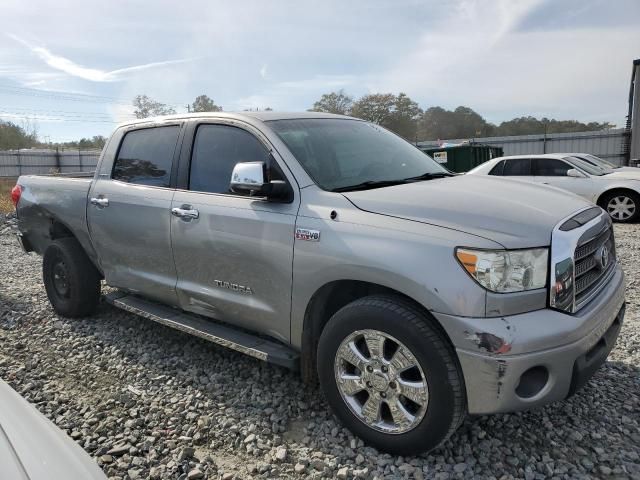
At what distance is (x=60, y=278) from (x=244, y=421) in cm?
283

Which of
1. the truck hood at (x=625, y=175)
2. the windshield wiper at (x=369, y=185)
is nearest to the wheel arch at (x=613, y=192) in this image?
the truck hood at (x=625, y=175)

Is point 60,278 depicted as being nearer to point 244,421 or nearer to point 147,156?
point 147,156

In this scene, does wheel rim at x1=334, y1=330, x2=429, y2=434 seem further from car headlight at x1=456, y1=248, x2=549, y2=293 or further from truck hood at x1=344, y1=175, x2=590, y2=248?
truck hood at x1=344, y1=175, x2=590, y2=248

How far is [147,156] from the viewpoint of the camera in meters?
4.05

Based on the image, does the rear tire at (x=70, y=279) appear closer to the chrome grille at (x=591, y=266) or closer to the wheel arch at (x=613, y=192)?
the chrome grille at (x=591, y=266)

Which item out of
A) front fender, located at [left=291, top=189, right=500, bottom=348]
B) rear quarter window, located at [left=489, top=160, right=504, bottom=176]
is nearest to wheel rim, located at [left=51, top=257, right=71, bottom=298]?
front fender, located at [left=291, top=189, right=500, bottom=348]

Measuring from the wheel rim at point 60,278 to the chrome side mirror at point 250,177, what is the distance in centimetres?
262

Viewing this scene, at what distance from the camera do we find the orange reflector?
2262mm

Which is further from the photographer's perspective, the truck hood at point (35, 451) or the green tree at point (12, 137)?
the green tree at point (12, 137)

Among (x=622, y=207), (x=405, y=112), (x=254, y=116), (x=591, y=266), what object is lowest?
(x=622, y=207)

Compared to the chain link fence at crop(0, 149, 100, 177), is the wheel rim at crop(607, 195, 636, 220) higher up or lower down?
lower down

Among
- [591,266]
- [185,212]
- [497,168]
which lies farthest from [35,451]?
[497,168]

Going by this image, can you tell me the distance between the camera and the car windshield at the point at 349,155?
10.1ft

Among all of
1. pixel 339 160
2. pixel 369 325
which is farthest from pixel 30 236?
pixel 369 325
